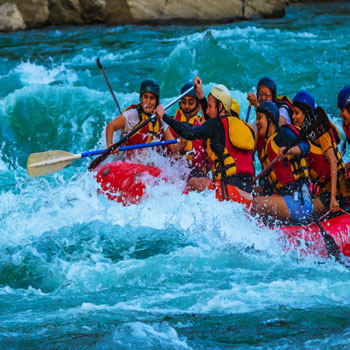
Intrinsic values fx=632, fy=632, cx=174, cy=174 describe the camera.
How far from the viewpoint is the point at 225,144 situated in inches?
219

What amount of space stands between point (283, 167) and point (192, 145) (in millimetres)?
1522

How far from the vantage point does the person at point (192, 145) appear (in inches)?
261

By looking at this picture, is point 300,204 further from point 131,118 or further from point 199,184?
point 131,118

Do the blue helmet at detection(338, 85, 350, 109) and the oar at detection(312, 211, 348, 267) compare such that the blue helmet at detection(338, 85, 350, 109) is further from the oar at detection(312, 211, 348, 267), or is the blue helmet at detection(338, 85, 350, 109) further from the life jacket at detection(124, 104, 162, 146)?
the life jacket at detection(124, 104, 162, 146)

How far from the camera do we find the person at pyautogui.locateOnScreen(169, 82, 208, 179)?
21.8ft

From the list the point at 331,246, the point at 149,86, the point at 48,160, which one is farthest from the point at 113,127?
the point at 331,246

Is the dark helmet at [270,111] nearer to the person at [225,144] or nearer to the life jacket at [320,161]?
the person at [225,144]

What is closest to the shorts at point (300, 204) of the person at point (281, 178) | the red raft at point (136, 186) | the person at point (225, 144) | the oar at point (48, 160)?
the person at point (281, 178)

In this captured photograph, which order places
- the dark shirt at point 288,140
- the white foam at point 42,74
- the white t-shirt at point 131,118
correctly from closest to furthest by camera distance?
the dark shirt at point 288,140
the white t-shirt at point 131,118
the white foam at point 42,74

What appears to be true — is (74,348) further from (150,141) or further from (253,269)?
(150,141)

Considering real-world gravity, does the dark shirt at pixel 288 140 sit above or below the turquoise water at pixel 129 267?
above

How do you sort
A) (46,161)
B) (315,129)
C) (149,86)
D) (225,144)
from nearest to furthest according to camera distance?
(315,129) < (225,144) < (46,161) < (149,86)

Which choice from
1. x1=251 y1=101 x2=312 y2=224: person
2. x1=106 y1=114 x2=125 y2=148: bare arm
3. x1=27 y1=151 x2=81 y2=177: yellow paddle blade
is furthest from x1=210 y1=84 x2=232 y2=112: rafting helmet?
x1=27 y1=151 x2=81 y2=177: yellow paddle blade

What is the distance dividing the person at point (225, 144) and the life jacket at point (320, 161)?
0.53 meters
